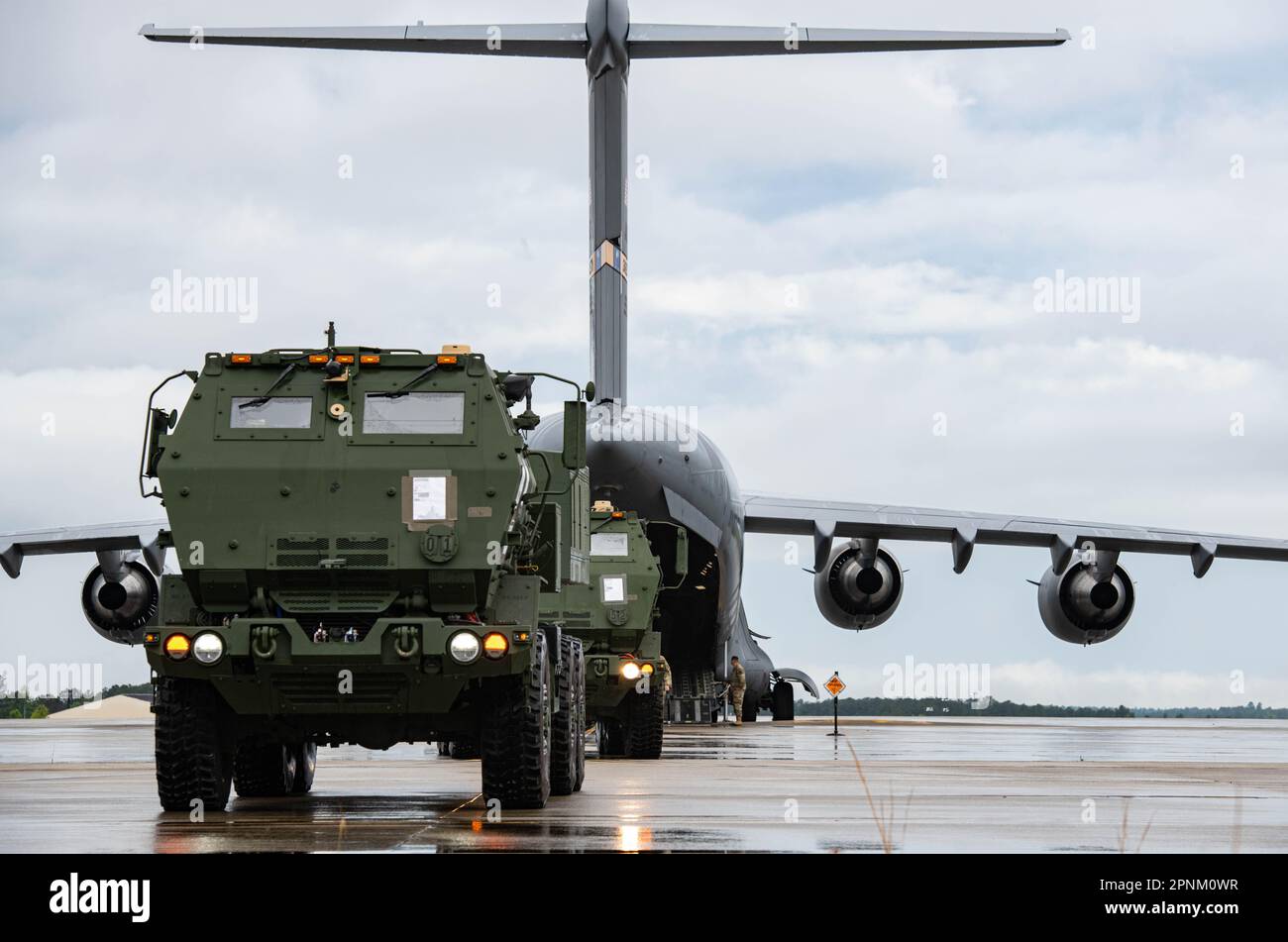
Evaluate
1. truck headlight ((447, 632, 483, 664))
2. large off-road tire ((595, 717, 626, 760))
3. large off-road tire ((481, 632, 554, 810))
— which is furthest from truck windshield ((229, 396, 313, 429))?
large off-road tire ((595, 717, 626, 760))

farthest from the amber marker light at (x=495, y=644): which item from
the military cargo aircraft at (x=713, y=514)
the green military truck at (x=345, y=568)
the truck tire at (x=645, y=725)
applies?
the military cargo aircraft at (x=713, y=514)

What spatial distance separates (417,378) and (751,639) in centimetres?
2743

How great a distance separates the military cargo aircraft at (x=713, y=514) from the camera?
30.2 m

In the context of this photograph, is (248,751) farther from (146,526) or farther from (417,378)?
(146,526)

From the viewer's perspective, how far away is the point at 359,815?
12.1 metres

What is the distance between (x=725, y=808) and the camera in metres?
12.4

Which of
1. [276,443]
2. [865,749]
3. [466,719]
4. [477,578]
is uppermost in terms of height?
[276,443]

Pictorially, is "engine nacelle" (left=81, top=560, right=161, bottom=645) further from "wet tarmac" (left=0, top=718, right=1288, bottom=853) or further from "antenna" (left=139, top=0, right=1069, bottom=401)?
"wet tarmac" (left=0, top=718, right=1288, bottom=853)

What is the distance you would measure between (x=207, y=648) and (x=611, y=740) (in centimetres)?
1201

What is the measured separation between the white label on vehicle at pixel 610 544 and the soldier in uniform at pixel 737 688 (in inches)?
495

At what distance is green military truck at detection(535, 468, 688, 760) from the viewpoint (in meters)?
21.6

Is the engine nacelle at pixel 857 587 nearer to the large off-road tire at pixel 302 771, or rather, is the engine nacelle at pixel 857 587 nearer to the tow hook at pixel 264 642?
the large off-road tire at pixel 302 771

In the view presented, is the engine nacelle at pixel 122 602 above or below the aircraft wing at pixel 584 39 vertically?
below
